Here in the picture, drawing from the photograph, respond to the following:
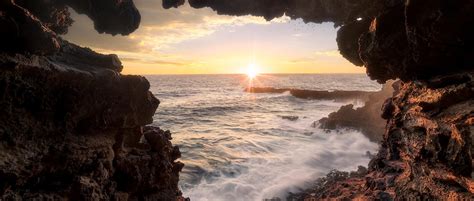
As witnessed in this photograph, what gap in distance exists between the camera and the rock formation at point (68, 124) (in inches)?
218

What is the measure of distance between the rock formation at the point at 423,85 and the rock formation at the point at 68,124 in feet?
18.5

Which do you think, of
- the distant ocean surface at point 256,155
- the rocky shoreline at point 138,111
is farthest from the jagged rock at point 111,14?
the distant ocean surface at point 256,155

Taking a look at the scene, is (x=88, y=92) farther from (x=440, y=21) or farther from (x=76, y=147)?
(x=440, y=21)

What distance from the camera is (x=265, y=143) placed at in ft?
75.8

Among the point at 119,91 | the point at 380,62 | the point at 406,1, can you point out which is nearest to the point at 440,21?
the point at 406,1

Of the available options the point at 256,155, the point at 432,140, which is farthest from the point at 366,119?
the point at 432,140

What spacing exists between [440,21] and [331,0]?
A: 5.51 m

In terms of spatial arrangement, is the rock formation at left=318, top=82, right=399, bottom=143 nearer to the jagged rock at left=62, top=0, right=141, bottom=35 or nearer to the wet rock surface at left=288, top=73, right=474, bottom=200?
the wet rock surface at left=288, top=73, right=474, bottom=200

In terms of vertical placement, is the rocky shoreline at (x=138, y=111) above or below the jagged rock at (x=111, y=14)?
below

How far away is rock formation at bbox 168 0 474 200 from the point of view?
4.89 meters

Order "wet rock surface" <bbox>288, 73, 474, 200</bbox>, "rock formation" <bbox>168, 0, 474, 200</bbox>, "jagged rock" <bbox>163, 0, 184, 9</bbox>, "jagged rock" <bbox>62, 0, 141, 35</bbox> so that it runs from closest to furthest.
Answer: "wet rock surface" <bbox>288, 73, 474, 200</bbox> → "rock formation" <bbox>168, 0, 474, 200</bbox> → "jagged rock" <bbox>62, 0, 141, 35</bbox> → "jagged rock" <bbox>163, 0, 184, 9</bbox>

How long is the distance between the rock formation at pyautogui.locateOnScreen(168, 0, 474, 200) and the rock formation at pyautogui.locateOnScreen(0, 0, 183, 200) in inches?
221

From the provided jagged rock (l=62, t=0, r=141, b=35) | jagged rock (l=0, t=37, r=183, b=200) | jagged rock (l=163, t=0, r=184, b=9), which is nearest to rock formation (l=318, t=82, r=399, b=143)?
jagged rock (l=163, t=0, r=184, b=9)

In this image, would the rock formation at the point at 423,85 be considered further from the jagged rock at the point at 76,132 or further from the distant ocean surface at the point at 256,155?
the distant ocean surface at the point at 256,155
